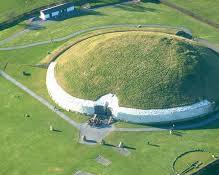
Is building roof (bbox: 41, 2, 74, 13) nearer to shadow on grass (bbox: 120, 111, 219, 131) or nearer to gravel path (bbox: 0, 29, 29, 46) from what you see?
gravel path (bbox: 0, 29, 29, 46)

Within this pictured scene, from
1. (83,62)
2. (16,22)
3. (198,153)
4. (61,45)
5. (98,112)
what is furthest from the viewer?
(16,22)

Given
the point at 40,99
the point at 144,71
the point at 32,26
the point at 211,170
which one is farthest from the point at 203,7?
the point at 211,170

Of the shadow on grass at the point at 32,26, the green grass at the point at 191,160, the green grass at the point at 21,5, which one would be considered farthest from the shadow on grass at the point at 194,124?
the green grass at the point at 21,5

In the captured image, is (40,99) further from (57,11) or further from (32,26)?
(57,11)

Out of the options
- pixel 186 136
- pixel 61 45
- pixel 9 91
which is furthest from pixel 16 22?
pixel 186 136

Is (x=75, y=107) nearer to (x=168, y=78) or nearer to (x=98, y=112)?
(x=98, y=112)

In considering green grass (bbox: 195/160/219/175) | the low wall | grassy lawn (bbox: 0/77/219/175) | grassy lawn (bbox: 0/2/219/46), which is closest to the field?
grassy lawn (bbox: 0/77/219/175)
